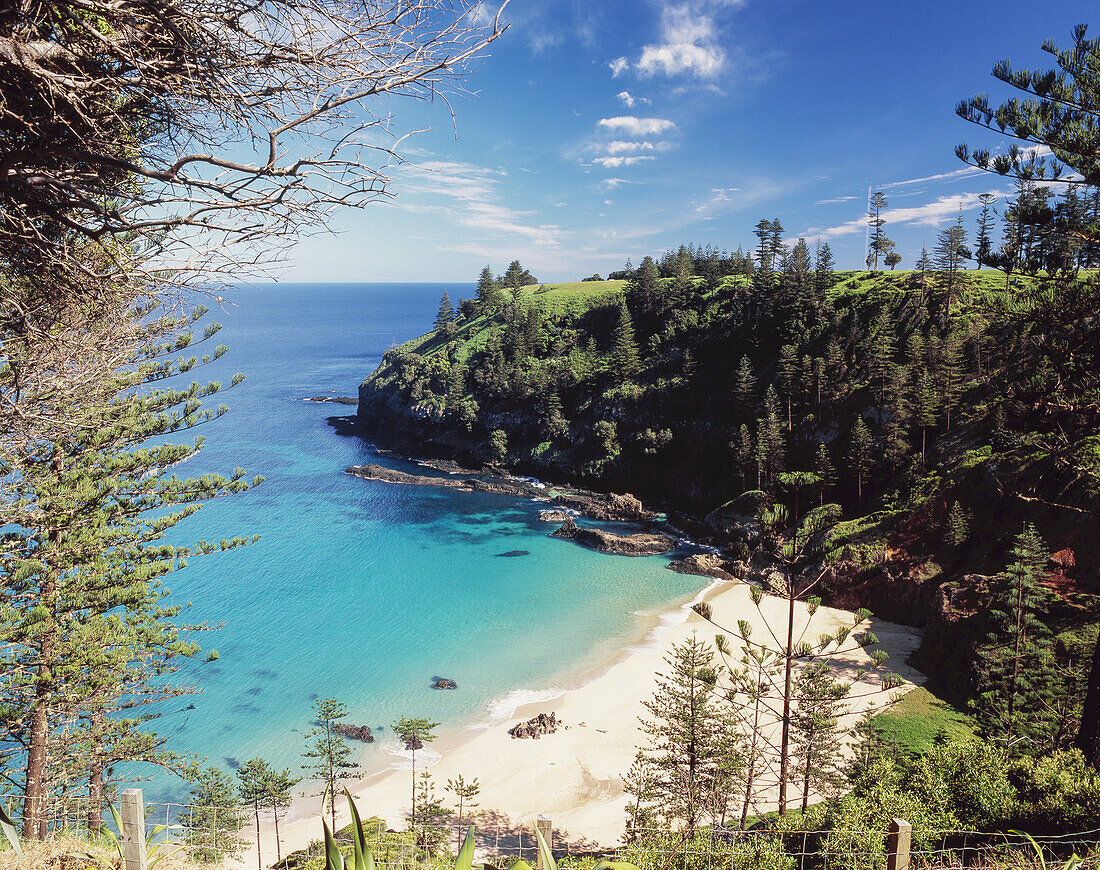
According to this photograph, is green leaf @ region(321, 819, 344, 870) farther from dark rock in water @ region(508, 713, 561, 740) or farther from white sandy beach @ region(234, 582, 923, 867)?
dark rock in water @ region(508, 713, 561, 740)

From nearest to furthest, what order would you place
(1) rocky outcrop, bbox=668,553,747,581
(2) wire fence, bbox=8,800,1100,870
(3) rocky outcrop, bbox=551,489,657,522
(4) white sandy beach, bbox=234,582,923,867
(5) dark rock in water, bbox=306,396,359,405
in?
(2) wire fence, bbox=8,800,1100,870 < (4) white sandy beach, bbox=234,582,923,867 < (1) rocky outcrop, bbox=668,553,747,581 < (3) rocky outcrop, bbox=551,489,657,522 < (5) dark rock in water, bbox=306,396,359,405

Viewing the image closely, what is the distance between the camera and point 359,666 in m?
24.4

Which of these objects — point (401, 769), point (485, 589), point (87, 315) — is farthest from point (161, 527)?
point (485, 589)

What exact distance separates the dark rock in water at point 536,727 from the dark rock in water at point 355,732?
497 centimetres

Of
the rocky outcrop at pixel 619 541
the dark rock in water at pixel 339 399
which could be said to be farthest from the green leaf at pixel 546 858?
the dark rock in water at pixel 339 399

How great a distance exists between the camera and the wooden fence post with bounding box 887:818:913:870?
3.98 m

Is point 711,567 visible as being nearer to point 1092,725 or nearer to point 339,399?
point 1092,725

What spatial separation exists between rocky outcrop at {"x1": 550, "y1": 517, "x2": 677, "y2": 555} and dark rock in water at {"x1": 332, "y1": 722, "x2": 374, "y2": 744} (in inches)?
759

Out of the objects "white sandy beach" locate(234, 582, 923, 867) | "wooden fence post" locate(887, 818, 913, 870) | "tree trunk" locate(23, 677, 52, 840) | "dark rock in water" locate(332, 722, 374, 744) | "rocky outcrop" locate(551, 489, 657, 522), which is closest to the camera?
"wooden fence post" locate(887, 818, 913, 870)

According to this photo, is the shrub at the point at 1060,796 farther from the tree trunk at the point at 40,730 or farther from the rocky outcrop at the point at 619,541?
the rocky outcrop at the point at 619,541

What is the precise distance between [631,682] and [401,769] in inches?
361

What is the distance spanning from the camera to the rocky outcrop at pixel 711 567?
32375 millimetres

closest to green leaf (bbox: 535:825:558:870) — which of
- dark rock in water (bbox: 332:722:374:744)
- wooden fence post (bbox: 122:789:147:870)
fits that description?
wooden fence post (bbox: 122:789:147:870)

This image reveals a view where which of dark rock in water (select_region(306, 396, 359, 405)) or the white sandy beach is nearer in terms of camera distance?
the white sandy beach
